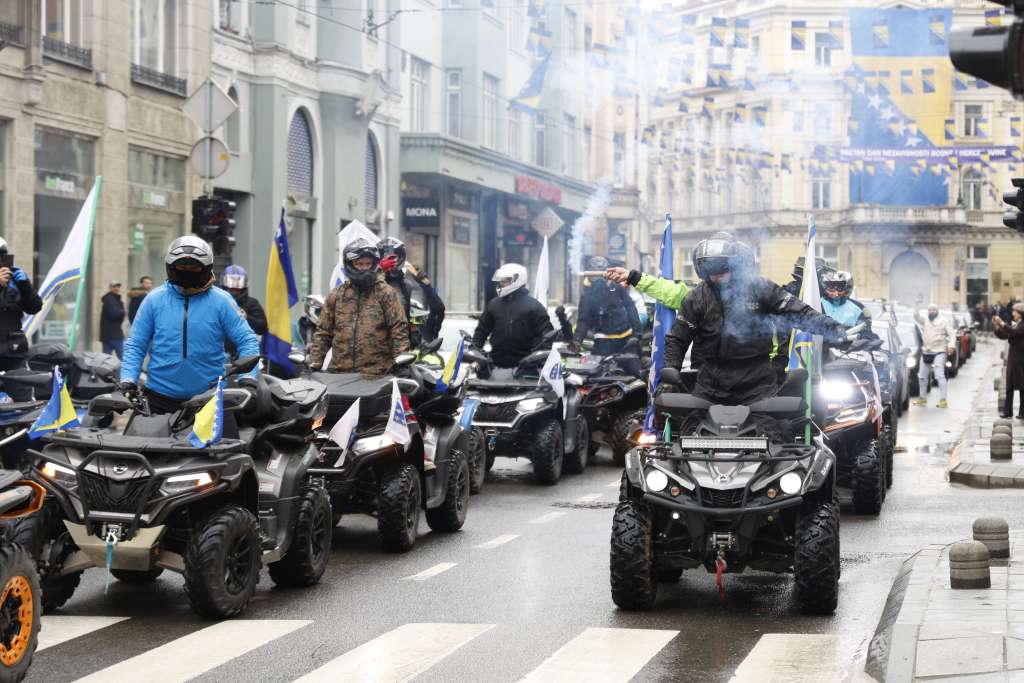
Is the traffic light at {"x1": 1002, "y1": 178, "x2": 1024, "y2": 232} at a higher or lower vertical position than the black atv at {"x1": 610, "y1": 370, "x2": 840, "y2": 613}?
higher

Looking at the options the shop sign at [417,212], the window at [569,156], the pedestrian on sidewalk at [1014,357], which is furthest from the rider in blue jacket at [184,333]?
the window at [569,156]

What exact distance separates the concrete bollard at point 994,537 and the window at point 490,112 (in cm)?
3261

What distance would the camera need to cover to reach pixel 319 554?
31.2 ft

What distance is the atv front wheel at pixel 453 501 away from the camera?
38.5 feet

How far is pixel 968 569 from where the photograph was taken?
28.4ft

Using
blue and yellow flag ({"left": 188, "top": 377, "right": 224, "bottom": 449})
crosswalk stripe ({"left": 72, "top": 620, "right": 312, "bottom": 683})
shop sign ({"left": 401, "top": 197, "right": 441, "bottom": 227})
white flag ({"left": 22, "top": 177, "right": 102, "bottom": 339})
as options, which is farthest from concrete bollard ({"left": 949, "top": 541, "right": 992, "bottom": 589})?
shop sign ({"left": 401, "top": 197, "right": 441, "bottom": 227})

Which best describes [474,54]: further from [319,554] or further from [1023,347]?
[319,554]

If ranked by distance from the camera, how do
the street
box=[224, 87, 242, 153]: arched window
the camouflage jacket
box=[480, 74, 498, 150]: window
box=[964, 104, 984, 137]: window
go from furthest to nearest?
box=[480, 74, 498, 150]: window → box=[224, 87, 242, 153]: arched window → box=[964, 104, 984, 137]: window → the camouflage jacket → the street

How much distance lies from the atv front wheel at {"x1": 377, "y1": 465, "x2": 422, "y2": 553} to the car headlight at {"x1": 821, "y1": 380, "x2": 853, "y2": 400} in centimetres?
424

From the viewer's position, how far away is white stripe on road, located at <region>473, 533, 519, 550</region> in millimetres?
11258

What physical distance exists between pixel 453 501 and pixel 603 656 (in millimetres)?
4215

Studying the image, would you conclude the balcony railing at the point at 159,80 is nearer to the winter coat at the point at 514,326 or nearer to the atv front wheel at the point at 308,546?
the winter coat at the point at 514,326

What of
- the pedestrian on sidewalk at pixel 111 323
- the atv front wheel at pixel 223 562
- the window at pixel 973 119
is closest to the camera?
the atv front wheel at pixel 223 562

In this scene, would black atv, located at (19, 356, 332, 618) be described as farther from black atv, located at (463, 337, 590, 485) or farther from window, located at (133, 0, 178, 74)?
window, located at (133, 0, 178, 74)
